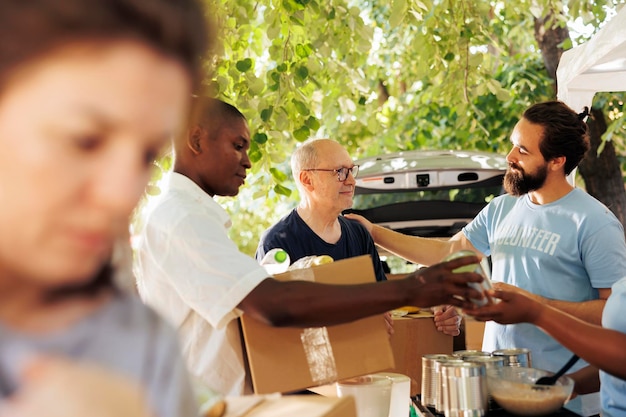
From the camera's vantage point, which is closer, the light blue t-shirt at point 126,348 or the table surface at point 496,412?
the light blue t-shirt at point 126,348

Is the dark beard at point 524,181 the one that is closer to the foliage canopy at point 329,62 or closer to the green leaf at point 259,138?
the foliage canopy at point 329,62

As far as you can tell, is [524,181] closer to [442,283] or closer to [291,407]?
[442,283]

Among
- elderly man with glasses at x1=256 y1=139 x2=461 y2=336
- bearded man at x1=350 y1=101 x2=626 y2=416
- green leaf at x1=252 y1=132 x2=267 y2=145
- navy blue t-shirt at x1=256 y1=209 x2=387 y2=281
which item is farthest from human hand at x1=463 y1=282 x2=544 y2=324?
green leaf at x1=252 y1=132 x2=267 y2=145

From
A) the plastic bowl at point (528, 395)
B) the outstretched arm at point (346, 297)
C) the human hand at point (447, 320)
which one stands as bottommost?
the human hand at point (447, 320)

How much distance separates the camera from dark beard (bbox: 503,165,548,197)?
3212 mm

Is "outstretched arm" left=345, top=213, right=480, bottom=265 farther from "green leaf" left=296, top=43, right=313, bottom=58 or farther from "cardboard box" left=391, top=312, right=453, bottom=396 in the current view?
"green leaf" left=296, top=43, right=313, bottom=58

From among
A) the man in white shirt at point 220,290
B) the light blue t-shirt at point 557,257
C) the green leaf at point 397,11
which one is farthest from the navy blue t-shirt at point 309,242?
the man in white shirt at point 220,290

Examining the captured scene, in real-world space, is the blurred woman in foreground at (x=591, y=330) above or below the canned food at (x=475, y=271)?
below

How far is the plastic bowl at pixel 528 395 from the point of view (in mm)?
2004

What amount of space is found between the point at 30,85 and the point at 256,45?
4117mm

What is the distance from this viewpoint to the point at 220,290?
1744 mm

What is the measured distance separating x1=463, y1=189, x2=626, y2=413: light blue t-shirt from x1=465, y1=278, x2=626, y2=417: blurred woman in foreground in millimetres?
777

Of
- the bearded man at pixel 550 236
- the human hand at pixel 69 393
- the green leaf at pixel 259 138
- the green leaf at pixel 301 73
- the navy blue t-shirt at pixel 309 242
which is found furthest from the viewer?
the green leaf at pixel 301 73

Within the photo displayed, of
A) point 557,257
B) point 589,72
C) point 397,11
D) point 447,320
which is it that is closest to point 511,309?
point 557,257
